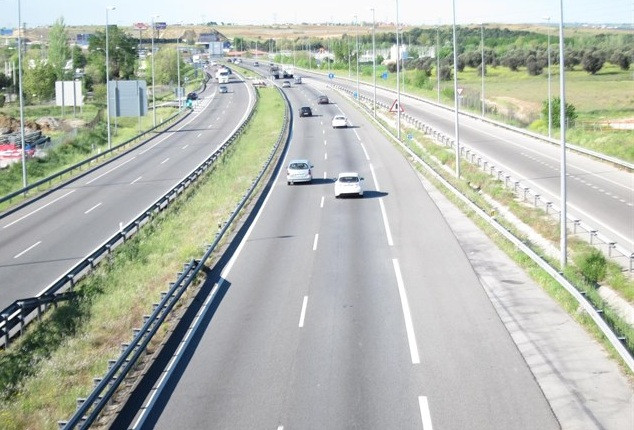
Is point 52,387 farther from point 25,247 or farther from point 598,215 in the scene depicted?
point 598,215

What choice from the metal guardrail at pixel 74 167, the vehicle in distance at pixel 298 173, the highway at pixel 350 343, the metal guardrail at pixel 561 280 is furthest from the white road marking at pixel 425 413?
the metal guardrail at pixel 74 167

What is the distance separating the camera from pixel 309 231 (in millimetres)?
36219

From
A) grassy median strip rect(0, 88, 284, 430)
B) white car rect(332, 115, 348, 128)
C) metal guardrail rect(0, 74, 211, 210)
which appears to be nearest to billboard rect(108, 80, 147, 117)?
metal guardrail rect(0, 74, 211, 210)

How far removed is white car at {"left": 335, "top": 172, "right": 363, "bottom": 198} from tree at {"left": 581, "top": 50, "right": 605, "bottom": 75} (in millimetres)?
117685

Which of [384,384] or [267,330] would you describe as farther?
[267,330]

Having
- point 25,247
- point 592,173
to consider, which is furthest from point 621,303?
point 592,173

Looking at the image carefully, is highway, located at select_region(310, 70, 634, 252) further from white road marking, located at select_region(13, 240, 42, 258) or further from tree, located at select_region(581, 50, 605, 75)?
tree, located at select_region(581, 50, 605, 75)

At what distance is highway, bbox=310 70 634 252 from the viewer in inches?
1526

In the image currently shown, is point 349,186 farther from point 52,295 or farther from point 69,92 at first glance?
point 69,92

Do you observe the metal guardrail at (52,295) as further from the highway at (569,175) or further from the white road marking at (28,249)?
the highway at (569,175)

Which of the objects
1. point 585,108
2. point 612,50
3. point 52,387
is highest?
point 612,50

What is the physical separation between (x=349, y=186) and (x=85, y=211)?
13900mm

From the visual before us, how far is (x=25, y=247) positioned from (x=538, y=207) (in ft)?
76.1

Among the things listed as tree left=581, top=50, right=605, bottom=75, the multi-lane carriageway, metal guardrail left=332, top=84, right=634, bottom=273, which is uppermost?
tree left=581, top=50, right=605, bottom=75
